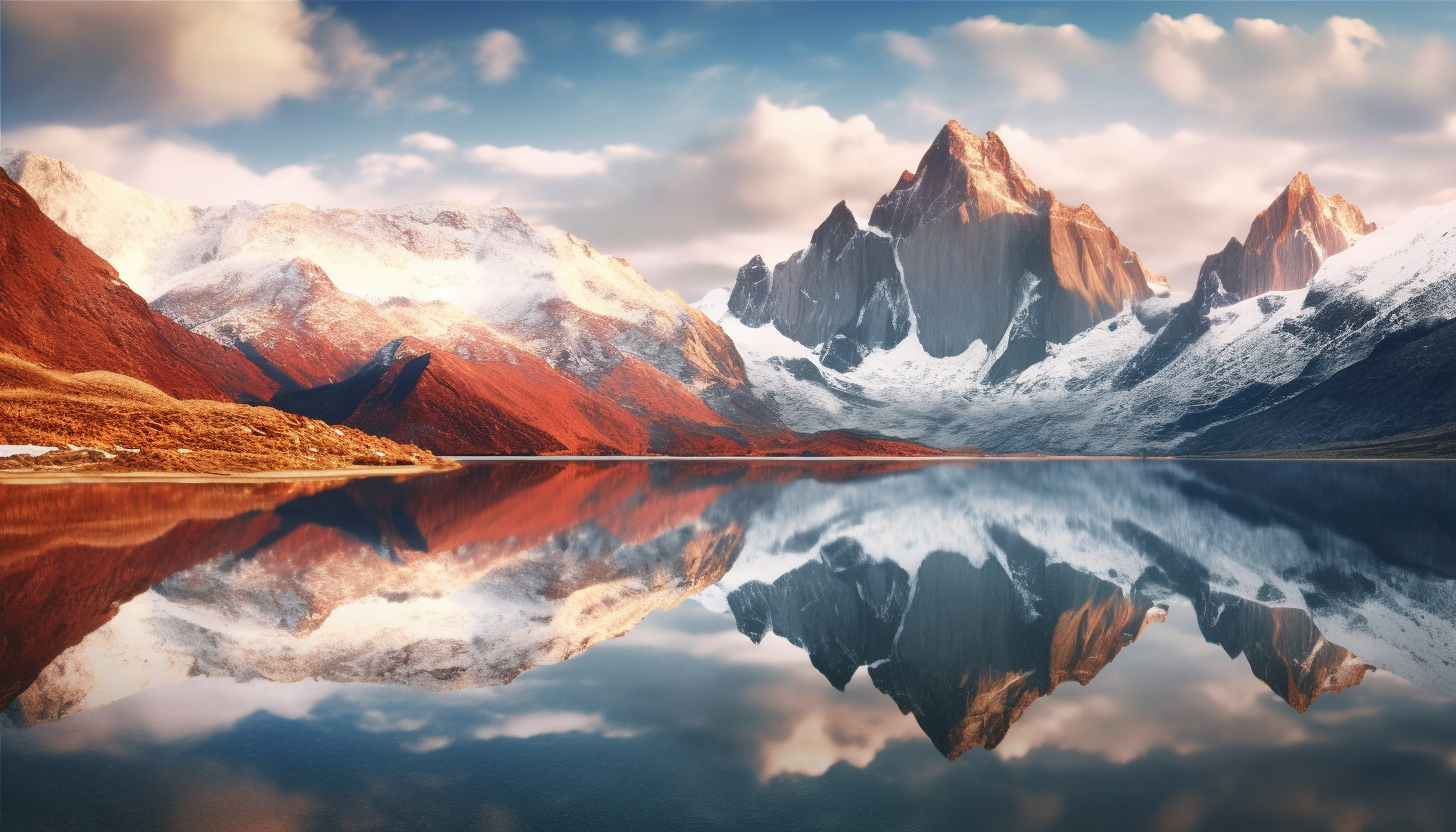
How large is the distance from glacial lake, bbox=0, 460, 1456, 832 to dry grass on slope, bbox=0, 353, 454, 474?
106ft

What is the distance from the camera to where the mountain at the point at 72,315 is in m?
98.4

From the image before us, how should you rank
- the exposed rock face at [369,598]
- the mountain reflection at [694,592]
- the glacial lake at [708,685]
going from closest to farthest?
the glacial lake at [708,685]
the exposed rock face at [369,598]
the mountain reflection at [694,592]

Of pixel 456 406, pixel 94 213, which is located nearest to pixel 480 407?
pixel 456 406

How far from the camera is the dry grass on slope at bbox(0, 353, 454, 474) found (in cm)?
5884

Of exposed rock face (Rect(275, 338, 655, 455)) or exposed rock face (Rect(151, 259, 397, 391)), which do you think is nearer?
exposed rock face (Rect(275, 338, 655, 455))

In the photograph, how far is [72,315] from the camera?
351 ft

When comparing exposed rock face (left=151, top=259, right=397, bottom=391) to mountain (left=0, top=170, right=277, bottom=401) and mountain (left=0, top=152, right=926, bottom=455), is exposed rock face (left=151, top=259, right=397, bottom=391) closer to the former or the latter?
mountain (left=0, top=152, right=926, bottom=455)

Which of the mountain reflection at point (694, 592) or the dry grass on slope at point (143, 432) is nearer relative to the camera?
the mountain reflection at point (694, 592)

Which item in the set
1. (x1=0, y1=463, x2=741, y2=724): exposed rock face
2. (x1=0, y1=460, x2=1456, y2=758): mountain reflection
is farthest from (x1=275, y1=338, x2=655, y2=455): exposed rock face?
(x1=0, y1=463, x2=741, y2=724): exposed rock face

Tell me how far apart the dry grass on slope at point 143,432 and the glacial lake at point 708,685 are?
3240 centimetres

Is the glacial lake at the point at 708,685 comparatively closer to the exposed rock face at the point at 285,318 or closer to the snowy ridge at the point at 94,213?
the exposed rock face at the point at 285,318

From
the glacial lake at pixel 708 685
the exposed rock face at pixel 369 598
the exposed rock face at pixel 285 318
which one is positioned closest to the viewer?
the glacial lake at pixel 708 685

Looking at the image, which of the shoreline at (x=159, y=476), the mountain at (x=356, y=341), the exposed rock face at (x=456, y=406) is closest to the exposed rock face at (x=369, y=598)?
the shoreline at (x=159, y=476)

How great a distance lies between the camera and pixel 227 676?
1325 cm
